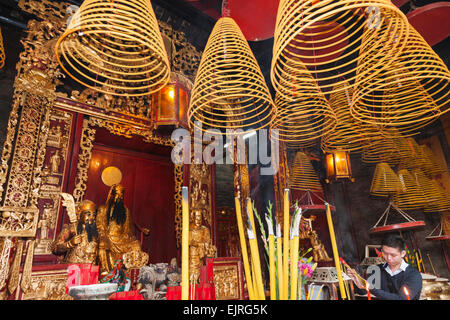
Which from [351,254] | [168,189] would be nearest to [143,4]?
[168,189]

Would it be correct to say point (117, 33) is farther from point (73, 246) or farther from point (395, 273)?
point (395, 273)

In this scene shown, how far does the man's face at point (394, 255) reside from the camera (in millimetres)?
2520

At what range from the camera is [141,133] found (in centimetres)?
445

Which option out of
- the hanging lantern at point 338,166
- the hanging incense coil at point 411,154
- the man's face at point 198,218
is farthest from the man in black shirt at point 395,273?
the hanging lantern at point 338,166

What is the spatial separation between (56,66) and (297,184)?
4714 millimetres

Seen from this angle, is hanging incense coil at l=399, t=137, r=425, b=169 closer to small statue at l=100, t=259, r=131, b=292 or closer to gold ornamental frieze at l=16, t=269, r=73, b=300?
small statue at l=100, t=259, r=131, b=292

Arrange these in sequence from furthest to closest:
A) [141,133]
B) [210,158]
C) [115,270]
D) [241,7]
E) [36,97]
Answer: [210,158] < [141,133] < [36,97] < [115,270] < [241,7]

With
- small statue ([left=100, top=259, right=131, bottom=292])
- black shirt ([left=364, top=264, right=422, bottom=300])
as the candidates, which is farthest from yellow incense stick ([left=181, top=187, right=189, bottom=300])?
small statue ([left=100, top=259, right=131, bottom=292])

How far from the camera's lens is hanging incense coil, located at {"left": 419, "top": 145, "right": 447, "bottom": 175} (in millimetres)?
5739

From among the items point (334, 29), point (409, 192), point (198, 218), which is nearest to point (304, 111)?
point (334, 29)

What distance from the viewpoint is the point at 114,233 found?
4117 millimetres

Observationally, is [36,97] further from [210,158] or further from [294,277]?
[294,277]
